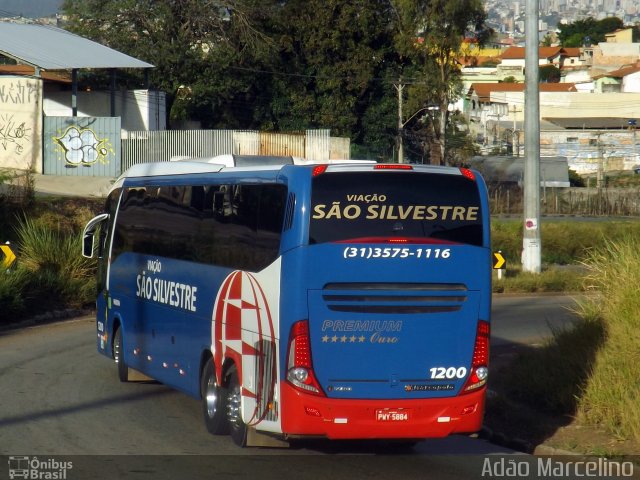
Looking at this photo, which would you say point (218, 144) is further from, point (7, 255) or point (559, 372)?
point (559, 372)

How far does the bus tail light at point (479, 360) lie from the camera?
976 cm

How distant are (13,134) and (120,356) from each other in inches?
1221

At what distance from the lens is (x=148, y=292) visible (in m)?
13.6

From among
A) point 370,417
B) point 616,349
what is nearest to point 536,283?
point 616,349

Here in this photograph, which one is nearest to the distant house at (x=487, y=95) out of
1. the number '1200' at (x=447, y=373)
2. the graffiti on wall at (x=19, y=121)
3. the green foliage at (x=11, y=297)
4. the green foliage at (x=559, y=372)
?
the graffiti on wall at (x=19, y=121)

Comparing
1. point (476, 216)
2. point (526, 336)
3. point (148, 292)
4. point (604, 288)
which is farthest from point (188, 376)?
point (526, 336)

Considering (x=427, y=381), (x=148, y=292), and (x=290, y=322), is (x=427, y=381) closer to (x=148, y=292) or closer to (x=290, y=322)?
(x=290, y=322)

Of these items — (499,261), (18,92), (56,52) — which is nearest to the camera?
(499,261)

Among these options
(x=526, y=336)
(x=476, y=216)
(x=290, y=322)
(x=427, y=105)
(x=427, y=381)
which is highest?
(x=427, y=105)

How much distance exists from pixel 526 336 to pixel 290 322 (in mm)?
10624

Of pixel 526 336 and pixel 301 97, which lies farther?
pixel 301 97

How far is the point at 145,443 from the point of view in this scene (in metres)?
10.6

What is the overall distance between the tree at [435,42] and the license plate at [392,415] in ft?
158

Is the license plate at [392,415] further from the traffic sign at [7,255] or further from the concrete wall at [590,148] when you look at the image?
the concrete wall at [590,148]
